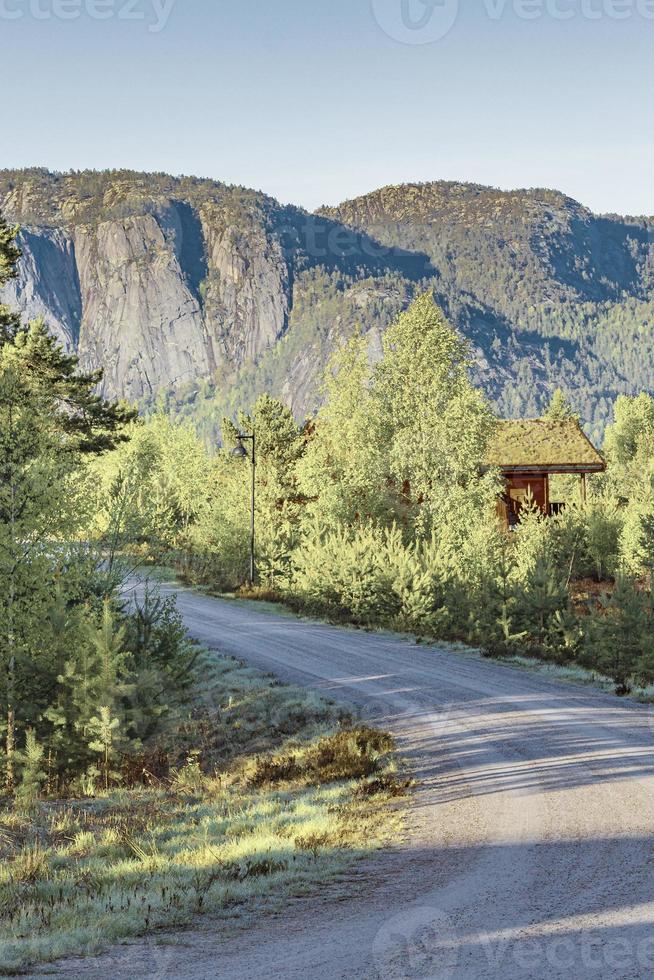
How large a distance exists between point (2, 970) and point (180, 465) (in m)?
57.6

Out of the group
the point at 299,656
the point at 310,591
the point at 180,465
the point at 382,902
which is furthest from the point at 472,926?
the point at 180,465

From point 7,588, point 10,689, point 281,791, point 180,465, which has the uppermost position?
point 180,465

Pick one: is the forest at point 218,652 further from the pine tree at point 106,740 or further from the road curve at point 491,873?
the road curve at point 491,873

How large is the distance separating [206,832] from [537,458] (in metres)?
44.0

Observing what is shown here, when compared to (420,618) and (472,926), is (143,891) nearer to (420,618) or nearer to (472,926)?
(472,926)

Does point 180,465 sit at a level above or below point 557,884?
above

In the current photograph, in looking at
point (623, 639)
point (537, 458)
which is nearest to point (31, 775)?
point (623, 639)

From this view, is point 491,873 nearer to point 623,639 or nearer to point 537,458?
point 623,639

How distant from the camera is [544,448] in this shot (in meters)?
52.8

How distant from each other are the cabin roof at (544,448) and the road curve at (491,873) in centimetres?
3545

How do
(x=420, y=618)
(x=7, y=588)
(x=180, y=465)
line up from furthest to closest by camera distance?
(x=180, y=465)
(x=420, y=618)
(x=7, y=588)

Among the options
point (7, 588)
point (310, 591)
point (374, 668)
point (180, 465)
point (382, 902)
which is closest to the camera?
point (382, 902)

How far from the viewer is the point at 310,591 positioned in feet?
97.7

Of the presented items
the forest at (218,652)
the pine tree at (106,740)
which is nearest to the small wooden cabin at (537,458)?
the forest at (218,652)
